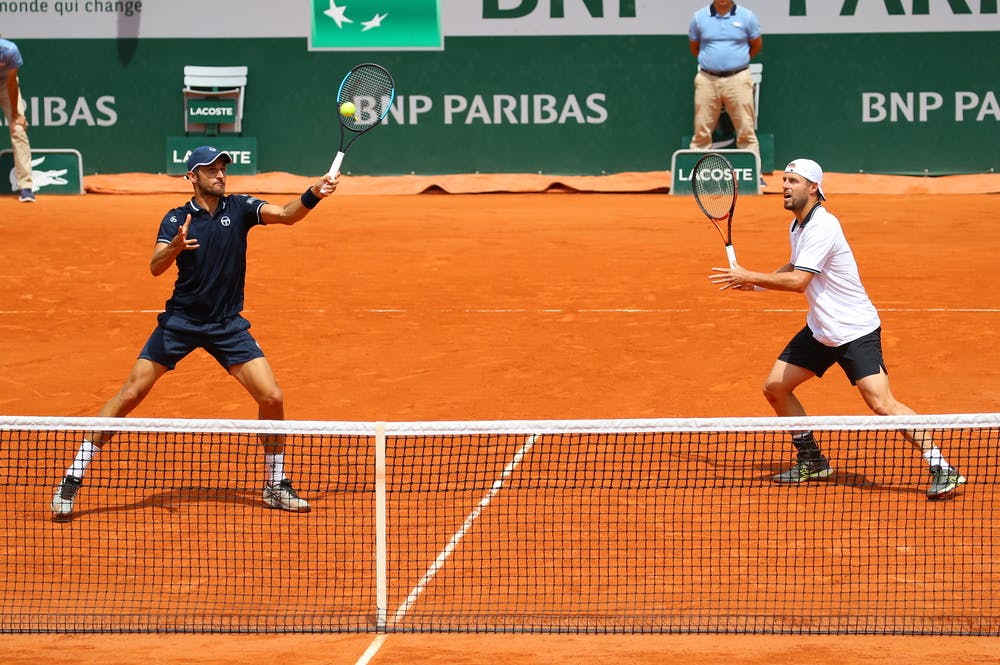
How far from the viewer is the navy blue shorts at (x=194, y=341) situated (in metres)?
7.63

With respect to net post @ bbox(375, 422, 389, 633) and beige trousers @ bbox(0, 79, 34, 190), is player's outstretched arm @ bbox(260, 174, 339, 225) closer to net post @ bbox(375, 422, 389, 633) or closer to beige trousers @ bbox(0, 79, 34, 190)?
net post @ bbox(375, 422, 389, 633)

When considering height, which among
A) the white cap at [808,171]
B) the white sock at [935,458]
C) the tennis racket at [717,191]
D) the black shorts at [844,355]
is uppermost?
the white cap at [808,171]

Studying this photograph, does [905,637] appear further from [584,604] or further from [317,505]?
[317,505]

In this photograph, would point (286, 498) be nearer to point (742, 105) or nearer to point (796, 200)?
point (796, 200)

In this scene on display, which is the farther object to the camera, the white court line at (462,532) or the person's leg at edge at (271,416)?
the person's leg at edge at (271,416)

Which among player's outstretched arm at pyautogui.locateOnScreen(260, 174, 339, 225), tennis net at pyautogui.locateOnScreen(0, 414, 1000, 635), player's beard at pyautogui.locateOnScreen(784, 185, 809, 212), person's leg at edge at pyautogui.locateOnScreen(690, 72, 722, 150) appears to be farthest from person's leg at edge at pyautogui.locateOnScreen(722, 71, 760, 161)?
player's outstretched arm at pyautogui.locateOnScreen(260, 174, 339, 225)

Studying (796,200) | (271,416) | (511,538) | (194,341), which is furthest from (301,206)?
(796,200)

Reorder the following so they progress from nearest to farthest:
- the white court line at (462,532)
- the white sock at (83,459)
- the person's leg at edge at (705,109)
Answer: the white court line at (462,532), the white sock at (83,459), the person's leg at edge at (705,109)

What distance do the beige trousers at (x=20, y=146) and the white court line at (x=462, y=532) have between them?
9897 millimetres

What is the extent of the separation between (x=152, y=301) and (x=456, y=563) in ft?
21.8

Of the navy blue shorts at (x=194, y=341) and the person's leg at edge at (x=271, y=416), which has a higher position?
the navy blue shorts at (x=194, y=341)

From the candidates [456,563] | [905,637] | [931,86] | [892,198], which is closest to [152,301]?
[456,563]

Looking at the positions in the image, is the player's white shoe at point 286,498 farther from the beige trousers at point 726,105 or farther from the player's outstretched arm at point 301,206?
the beige trousers at point 726,105

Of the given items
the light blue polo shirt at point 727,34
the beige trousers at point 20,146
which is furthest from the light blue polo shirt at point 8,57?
the light blue polo shirt at point 727,34
